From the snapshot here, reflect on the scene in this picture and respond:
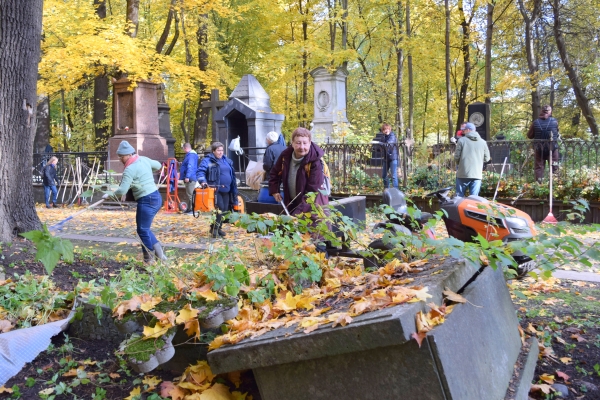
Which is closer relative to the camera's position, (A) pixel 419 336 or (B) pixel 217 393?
(A) pixel 419 336

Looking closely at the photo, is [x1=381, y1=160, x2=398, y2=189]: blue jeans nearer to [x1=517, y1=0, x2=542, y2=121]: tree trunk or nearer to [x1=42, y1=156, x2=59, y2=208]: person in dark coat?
[x1=517, y1=0, x2=542, y2=121]: tree trunk

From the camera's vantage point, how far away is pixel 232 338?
9.46 feet

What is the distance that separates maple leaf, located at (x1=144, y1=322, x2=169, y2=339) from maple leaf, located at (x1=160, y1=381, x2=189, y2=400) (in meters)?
0.33

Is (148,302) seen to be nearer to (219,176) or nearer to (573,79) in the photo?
(219,176)

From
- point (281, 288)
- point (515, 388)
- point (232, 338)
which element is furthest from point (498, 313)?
point (232, 338)

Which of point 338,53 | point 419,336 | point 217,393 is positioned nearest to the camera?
point 419,336

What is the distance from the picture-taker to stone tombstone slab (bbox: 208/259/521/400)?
245 centimetres

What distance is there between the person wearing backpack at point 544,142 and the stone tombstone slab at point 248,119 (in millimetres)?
8367

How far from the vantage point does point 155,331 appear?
3.20 metres

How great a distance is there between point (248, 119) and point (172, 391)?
16.2 meters

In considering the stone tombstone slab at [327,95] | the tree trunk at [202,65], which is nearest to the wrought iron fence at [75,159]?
the tree trunk at [202,65]

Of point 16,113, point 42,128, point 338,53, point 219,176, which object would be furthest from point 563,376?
point 42,128

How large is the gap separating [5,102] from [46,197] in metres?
13.3

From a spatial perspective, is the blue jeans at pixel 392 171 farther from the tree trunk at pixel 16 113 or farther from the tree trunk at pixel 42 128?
the tree trunk at pixel 42 128
